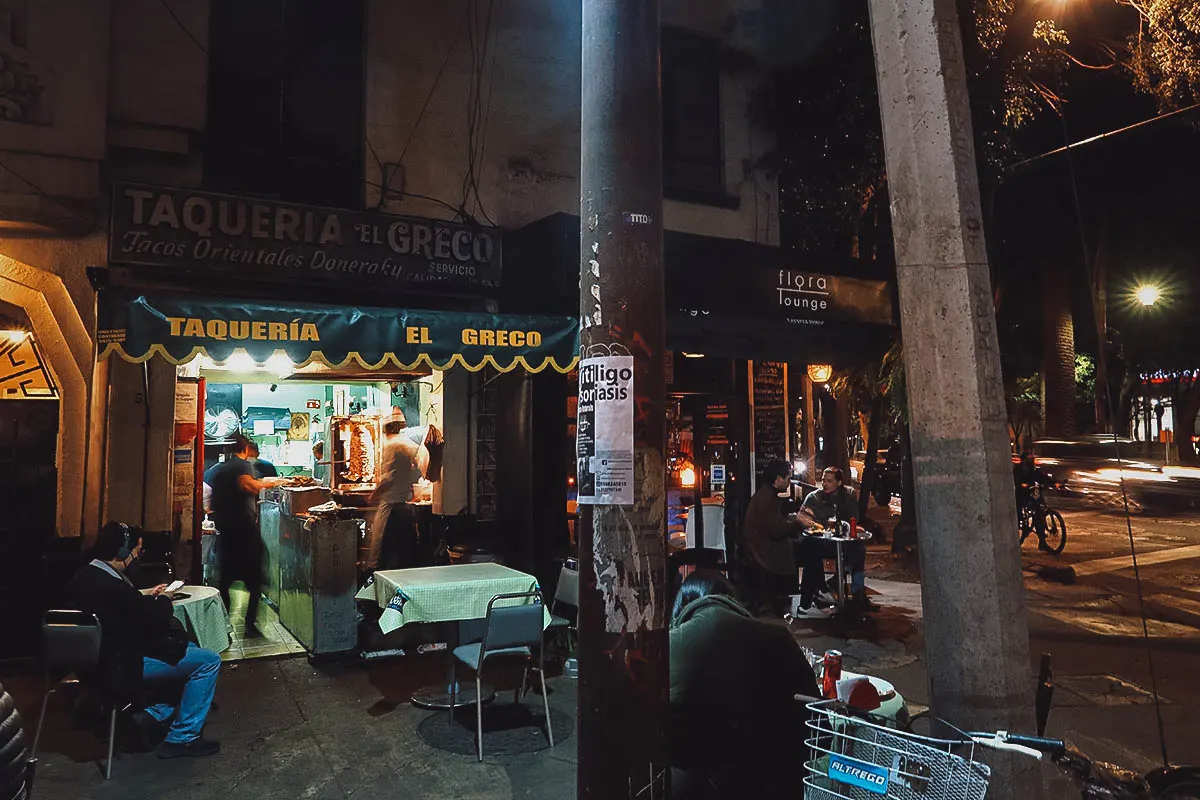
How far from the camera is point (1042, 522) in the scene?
1456 centimetres

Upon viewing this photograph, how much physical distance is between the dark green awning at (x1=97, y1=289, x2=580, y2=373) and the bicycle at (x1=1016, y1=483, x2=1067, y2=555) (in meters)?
11.0

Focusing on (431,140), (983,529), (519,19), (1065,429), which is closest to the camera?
(983,529)

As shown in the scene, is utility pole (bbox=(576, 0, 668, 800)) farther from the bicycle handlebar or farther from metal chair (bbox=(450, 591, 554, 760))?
metal chair (bbox=(450, 591, 554, 760))

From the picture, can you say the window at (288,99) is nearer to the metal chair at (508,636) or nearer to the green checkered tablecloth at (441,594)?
the green checkered tablecloth at (441,594)

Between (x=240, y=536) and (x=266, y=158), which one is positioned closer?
(x=266, y=158)

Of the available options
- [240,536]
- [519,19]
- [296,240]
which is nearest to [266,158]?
[296,240]

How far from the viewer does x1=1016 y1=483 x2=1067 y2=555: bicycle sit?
14383 millimetres

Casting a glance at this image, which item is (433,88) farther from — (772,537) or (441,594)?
(772,537)

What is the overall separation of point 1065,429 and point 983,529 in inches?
1400

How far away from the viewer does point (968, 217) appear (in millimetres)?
3012

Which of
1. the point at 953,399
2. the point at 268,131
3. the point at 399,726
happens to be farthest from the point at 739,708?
the point at 268,131

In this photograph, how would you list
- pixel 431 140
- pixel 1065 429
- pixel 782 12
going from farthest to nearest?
pixel 1065 429 → pixel 782 12 → pixel 431 140

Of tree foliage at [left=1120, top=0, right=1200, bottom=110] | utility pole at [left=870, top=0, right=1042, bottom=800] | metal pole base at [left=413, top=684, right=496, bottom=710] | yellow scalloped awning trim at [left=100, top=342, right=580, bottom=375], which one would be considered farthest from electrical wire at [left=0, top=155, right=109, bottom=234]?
tree foliage at [left=1120, top=0, right=1200, bottom=110]

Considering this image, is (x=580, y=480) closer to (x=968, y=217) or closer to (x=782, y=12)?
(x=968, y=217)
